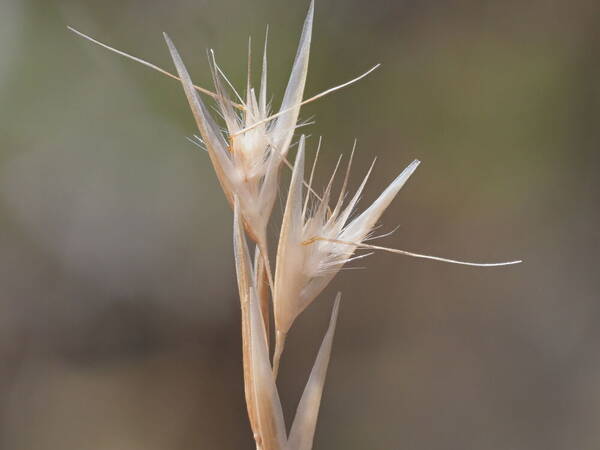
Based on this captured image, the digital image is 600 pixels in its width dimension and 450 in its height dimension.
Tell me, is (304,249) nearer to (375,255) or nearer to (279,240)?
(279,240)

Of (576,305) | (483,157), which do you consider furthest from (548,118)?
(576,305)

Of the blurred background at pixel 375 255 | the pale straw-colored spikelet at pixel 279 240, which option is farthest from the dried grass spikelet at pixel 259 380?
the blurred background at pixel 375 255

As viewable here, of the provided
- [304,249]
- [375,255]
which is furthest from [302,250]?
[375,255]

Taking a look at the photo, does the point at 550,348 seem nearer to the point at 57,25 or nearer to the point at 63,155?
the point at 63,155

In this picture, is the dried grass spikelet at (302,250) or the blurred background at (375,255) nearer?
the dried grass spikelet at (302,250)

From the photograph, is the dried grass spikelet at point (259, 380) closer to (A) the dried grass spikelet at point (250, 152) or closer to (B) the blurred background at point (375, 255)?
(A) the dried grass spikelet at point (250, 152)
